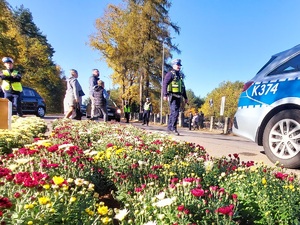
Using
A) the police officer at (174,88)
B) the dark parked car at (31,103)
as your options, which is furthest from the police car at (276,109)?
the dark parked car at (31,103)

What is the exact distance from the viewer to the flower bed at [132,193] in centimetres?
164

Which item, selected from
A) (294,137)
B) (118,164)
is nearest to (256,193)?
(118,164)

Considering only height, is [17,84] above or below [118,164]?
above

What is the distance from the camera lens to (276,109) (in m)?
4.23

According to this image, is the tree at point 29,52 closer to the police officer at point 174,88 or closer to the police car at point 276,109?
the police officer at point 174,88

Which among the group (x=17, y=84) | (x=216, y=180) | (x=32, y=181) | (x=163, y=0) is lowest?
(x=216, y=180)

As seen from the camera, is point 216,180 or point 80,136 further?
point 80,136

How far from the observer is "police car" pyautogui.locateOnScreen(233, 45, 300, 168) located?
157 inches

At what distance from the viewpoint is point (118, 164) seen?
2879 millimetres

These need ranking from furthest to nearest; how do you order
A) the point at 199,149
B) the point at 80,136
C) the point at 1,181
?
the point at 80,136, the point at 199,149, the point at 1,181

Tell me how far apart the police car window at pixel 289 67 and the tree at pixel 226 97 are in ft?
220

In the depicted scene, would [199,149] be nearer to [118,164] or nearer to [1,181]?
[118,164]

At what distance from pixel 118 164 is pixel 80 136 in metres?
2.06

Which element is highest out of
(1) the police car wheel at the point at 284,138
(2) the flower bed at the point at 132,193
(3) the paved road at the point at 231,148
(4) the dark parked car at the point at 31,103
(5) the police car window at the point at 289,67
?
(5) the police car window at the point at 289,67
